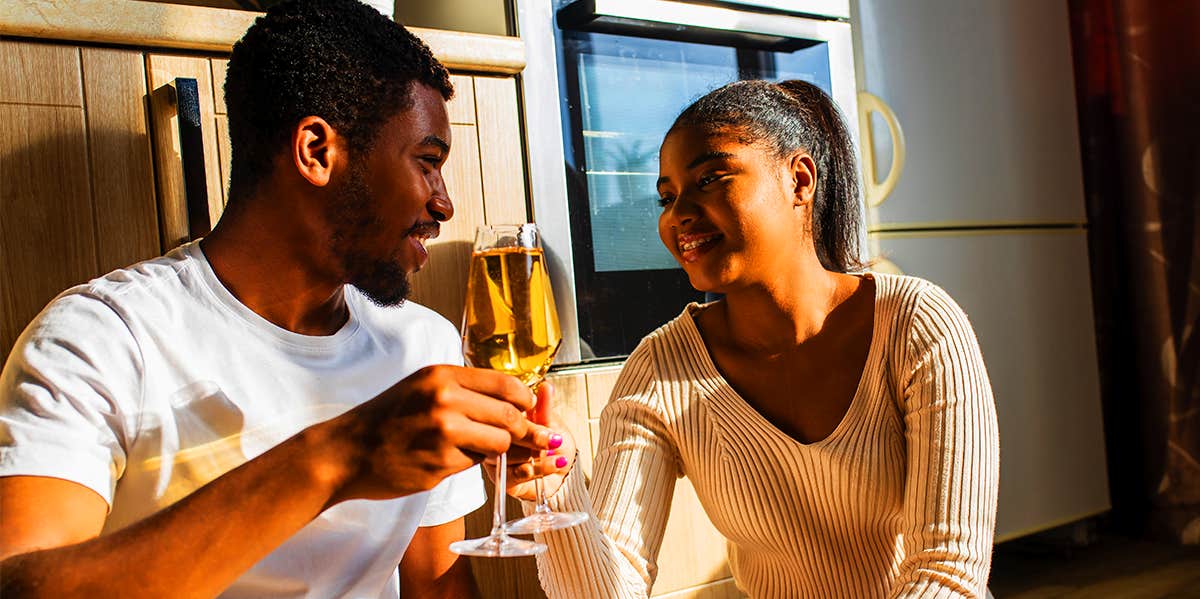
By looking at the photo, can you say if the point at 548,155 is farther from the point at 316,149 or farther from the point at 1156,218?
the point at 1156,218

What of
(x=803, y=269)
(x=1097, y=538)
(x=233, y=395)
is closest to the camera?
(x=233, y=395)

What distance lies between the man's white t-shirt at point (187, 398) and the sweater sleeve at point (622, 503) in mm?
182

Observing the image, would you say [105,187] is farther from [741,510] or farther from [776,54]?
[776,54]

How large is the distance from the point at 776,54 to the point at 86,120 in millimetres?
1277

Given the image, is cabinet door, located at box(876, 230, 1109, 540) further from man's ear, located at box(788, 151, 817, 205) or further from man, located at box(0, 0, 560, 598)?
man, located at box(0, 0, 560, 598)

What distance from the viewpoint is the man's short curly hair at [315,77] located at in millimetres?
1108

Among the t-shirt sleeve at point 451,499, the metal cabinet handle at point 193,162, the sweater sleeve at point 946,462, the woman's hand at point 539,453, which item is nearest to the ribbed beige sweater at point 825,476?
the sweater sleeve at point 946,462

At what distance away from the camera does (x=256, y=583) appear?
1041 mm

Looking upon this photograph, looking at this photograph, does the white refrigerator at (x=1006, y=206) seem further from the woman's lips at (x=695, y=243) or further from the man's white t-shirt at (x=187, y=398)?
the man's white t-shirt at (x=187, y=398)

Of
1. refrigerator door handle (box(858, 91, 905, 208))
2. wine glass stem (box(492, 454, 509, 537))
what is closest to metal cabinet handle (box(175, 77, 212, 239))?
wine glass stem (box(492, 454, 509, 537))

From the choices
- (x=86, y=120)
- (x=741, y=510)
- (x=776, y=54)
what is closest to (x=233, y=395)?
(x=86, y=120)

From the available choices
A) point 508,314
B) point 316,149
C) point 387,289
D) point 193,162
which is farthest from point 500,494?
point 193,162

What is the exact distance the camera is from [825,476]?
129 cm

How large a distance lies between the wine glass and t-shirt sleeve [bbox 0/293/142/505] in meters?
0.35
